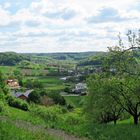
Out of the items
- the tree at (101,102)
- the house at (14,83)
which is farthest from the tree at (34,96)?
the tree at (101,102)

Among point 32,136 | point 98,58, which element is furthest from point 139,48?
point 32,136

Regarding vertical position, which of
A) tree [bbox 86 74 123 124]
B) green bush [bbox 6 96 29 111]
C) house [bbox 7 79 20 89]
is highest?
tree [bbox 86 74 123 124]

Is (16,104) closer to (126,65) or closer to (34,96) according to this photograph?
(34,96)

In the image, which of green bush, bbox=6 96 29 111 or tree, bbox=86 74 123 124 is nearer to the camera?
tree, bbox=86 74 123 124

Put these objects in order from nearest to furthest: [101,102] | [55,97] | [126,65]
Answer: [126,65] < [101,102] < [55,97]

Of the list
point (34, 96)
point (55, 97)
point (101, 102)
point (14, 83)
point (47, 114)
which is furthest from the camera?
point (14, 83)

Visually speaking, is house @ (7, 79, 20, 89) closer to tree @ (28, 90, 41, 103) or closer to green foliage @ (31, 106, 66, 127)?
tree @ (28, 90, 41, 103)

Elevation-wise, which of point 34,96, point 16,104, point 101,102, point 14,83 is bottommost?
point 14,83

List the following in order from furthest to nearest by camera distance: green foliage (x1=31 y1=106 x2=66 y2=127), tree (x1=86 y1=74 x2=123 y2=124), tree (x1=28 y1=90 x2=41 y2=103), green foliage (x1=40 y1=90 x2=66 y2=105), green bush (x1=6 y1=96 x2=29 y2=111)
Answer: green foliage (x1=40 y1=90 x2=66 y2=105) < tree (x1=28 y1=90 x2=41 y2=103) < green bush (x1=6 y1=96 x2=29 y2=111) < tree (x1=86 y1=74 x2=123 y2=124) < green foliage (x1=31 y1=106 x2=66 y2=127)

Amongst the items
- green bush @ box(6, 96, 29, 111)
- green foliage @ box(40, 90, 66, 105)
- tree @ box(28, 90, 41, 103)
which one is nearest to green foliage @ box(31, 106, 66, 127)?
green bush @ box(6, 96, 29, 111)

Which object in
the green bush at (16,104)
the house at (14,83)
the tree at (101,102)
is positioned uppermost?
the tree at (101,102)

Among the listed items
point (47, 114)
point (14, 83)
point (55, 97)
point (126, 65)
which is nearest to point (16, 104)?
point (47, 114)

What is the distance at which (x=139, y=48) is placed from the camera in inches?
1101

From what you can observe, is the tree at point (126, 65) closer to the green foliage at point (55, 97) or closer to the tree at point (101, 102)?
the tree at point (101, 102)
